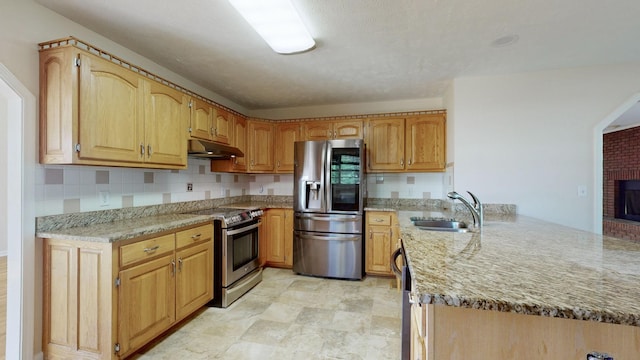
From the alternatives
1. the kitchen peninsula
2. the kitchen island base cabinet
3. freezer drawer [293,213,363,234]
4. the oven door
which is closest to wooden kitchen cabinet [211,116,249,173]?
the oven door

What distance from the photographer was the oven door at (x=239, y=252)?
2576 mm

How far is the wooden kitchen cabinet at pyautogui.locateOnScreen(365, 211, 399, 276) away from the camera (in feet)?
10.7

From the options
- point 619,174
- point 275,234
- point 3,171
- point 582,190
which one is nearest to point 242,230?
point 275,234

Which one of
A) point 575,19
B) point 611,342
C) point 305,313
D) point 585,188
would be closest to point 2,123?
point 305,313

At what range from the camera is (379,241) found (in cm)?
331

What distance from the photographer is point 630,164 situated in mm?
5027

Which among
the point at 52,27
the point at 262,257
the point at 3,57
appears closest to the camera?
the point at 3,57

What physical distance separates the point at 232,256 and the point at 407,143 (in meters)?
2.53

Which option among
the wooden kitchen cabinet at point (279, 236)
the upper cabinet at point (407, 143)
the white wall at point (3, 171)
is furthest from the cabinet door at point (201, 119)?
the white wall at point (3, 171)

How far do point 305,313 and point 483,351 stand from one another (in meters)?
1.93

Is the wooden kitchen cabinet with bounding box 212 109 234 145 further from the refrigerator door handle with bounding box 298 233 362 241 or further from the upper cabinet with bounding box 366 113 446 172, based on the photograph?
the upper cabinet with bounding box 366 113 446 172

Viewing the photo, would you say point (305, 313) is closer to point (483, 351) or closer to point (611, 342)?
point (483, 351)

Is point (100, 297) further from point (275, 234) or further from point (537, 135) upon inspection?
point (537, 135)

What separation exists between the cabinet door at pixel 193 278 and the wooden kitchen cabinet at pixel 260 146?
1.52 metres
